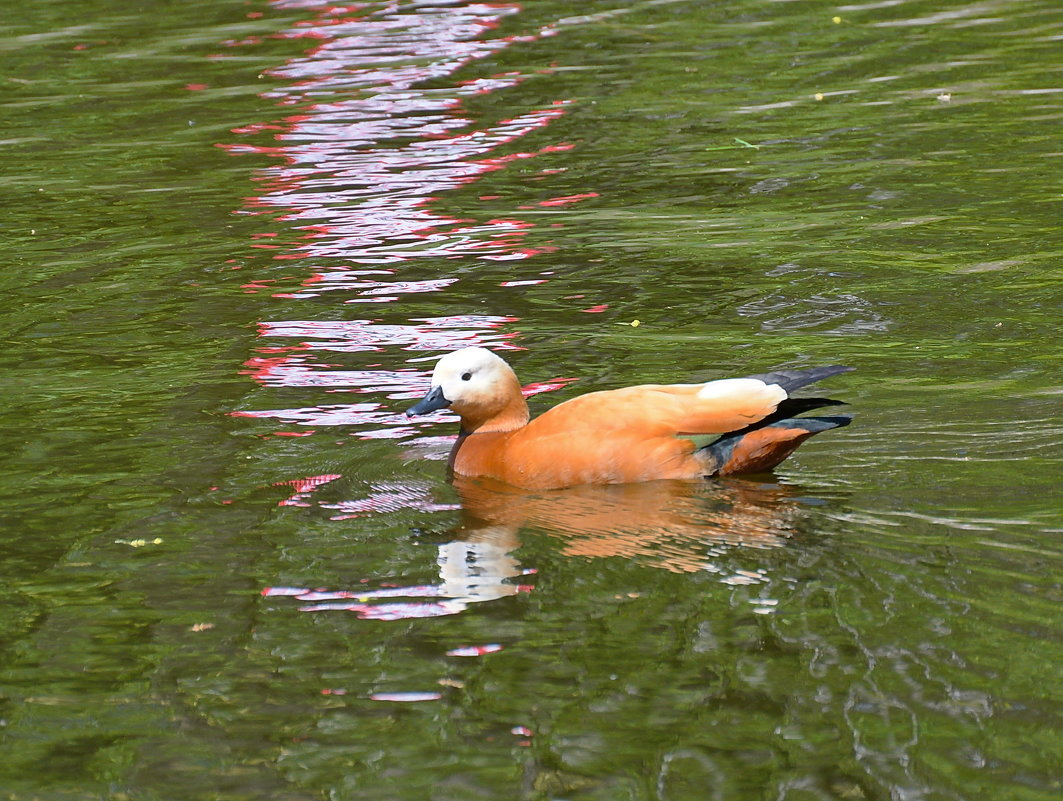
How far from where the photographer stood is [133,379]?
7.75m

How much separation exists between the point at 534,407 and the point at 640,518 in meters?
1.50

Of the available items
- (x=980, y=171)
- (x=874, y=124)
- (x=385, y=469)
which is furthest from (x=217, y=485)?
(x=874, y=124)

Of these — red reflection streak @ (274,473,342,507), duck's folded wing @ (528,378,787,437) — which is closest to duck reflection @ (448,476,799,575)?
duck's folded wing @ (528,378,787,437)

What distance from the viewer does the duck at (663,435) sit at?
19.5 ft

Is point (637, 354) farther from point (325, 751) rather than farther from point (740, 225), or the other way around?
point (325, 751)

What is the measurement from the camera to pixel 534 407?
280 inches

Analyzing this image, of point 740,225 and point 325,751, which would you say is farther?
point 740,225

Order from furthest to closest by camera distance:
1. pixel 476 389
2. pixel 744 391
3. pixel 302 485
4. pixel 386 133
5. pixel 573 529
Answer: pixel 386 133 → pixel 476 389 → pixel 302 485 → pixel 744 391 → pixel 573 529

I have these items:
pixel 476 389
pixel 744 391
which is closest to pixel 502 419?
pixel 476 389

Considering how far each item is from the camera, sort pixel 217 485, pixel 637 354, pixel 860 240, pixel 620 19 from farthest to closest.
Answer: pixel 620 19
pixel 860 240
pixel 637 354
pixel 217 485

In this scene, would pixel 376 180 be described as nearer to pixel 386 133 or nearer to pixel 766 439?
pixel 386 133

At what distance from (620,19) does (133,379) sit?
10.4 m

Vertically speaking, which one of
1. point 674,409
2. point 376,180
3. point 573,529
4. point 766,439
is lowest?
point 376,180

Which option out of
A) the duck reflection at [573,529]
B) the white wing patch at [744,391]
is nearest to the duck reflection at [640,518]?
the duck reflection at [573,529]
